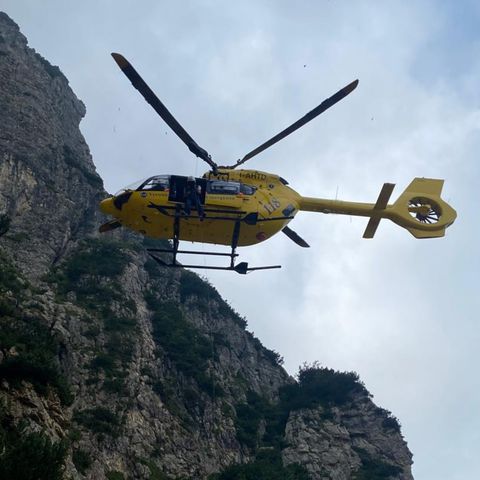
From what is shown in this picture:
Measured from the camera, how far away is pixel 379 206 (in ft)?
67.5


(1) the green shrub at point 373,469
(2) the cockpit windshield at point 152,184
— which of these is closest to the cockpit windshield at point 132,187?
(2) the cockpit windshield at point 152,184

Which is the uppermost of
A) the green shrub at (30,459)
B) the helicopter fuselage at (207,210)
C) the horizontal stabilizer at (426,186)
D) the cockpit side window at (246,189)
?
the horizontal stabilizer at (426,186)

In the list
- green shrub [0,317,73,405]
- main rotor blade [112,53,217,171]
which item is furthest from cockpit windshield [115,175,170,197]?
green shrub [0,317,73,405]

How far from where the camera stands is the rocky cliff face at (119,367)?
22766 mm

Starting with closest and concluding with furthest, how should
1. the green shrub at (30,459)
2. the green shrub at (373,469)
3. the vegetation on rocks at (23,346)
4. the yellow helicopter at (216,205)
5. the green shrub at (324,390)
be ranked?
the green shrub at (30,459) < the yellow helicopter at (216,205) < the vegetation on rocks at (23,346) < the green shrub at (373,469) < the green shrub at (324,390)

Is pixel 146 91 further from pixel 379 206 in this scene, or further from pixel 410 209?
pixel 410 209

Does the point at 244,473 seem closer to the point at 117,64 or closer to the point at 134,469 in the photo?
the point at 134,469


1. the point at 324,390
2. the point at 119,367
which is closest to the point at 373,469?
the point at 324,390

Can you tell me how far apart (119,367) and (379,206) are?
59.7 feet

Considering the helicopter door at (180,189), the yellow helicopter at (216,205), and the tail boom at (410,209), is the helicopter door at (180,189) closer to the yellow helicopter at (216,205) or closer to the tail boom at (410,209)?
the yellow helicopter at (216,205)

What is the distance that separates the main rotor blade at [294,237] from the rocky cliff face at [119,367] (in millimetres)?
10164

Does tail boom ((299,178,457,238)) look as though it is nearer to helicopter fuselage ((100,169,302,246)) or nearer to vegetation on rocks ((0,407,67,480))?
helicopter fuselage ((100,169,302,246))

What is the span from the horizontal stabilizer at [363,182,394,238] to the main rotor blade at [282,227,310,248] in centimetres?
230

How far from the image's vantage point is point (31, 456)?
14625 mm
